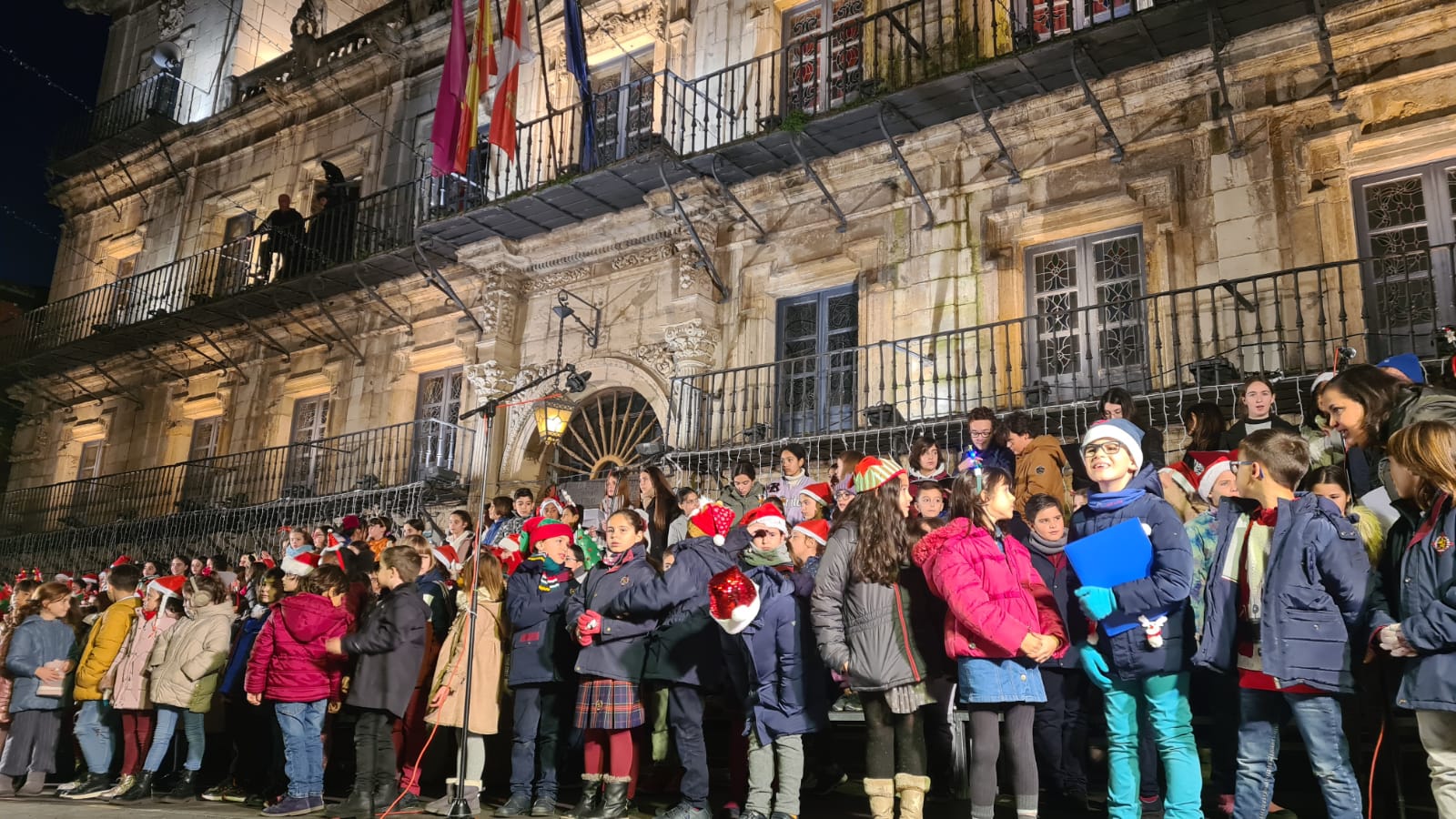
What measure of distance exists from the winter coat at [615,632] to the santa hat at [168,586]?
Result: 4.41 meters

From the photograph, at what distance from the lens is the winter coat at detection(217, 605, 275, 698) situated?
25.7 ft

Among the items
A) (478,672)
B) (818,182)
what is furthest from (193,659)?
(818,182)

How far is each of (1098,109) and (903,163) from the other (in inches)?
84.7

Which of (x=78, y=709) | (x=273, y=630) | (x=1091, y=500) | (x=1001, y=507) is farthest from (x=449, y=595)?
(x=1091, y=500)

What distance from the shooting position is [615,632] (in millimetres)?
6141

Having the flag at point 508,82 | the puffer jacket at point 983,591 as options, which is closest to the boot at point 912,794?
the puffer jacket at point 983,591

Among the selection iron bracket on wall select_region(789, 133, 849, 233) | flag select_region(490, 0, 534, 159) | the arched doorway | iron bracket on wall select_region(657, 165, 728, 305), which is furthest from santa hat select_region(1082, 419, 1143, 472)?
flag select_region(490, 0, 534, 159)

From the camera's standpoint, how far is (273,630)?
6.87 metres

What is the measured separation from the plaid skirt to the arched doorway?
7.42 metres

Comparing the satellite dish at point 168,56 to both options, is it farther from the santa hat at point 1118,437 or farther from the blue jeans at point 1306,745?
the blue jeans at point 1306,745

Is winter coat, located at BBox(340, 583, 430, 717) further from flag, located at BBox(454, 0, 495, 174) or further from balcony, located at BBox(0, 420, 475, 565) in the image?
flag, located at BBox(454, 0, 495, 174)

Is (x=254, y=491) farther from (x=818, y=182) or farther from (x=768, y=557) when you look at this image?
(x=768, y=557)

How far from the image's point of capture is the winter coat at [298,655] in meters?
6.69

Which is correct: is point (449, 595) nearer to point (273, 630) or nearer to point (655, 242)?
point (273, 630)
